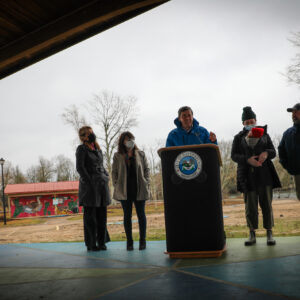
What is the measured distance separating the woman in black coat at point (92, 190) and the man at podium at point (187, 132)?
140 cm

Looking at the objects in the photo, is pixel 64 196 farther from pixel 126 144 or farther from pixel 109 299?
pixel 109 299

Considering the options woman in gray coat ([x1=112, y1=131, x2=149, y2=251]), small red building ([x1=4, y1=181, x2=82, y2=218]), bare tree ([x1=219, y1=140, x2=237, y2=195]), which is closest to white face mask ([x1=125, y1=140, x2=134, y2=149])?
woman in gray coat ([x1=112, y1=131, x2=149, y2=251])

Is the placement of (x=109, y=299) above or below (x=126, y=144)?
below

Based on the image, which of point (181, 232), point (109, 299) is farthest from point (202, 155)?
point (109, 299)

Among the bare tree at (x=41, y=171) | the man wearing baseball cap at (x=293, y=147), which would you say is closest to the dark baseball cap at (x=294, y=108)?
the man wearing baseball cap at (x=293, y=147)

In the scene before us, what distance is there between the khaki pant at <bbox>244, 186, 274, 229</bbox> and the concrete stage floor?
306 millimetres

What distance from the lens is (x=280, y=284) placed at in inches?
94.5

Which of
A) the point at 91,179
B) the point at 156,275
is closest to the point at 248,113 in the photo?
the point at 91,179

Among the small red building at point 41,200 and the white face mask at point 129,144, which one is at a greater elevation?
the white face mask at point 129,144

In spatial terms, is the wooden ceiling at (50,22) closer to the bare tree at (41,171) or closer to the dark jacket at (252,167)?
the dark jacket at (252,167)

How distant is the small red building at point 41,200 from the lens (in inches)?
1063

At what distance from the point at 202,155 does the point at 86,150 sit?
2068mm

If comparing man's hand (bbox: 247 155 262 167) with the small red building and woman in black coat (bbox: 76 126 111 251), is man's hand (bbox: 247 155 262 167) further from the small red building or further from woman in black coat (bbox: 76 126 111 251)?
→ the small red building

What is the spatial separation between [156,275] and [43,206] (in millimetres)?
26560
